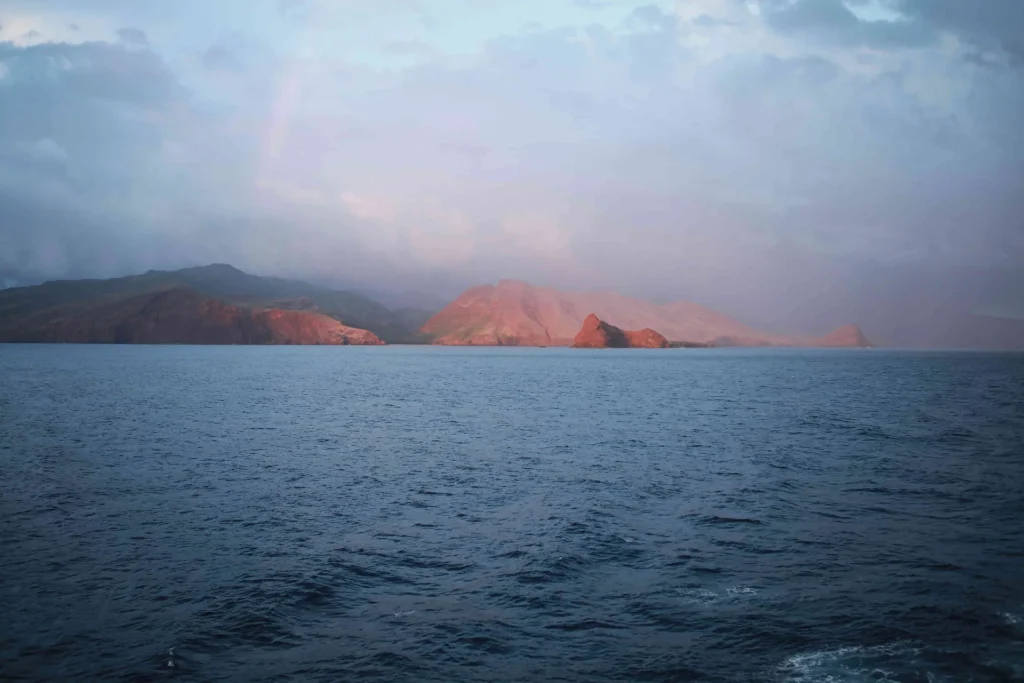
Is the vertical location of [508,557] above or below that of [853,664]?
below

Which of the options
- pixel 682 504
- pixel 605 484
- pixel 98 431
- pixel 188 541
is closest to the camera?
pixel 188 541

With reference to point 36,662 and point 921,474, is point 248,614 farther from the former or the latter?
point 921,474

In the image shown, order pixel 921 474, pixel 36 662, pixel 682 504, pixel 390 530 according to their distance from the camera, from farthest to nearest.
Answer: pixel 921 474 → pixel 682 504 → pixel 390 530 → pixel 36 662

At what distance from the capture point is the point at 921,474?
140 ft

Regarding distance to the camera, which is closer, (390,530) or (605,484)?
(390,530)

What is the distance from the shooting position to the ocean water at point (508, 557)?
17531mm

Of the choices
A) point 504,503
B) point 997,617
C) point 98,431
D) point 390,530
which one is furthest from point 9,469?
point 997,617

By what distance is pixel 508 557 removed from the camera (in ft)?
84.8

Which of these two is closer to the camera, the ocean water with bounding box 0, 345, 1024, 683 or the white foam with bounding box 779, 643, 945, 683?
the white foam with bounding box 779, 643, 945, 683

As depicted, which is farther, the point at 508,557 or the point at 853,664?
the point at 508,557

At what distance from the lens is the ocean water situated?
1753 cm

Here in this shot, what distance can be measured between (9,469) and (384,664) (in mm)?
39661

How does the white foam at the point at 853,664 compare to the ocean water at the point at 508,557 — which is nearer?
the white foam at the point at 853,664

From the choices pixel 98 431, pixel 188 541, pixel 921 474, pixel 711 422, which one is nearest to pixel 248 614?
pixel 188 541
